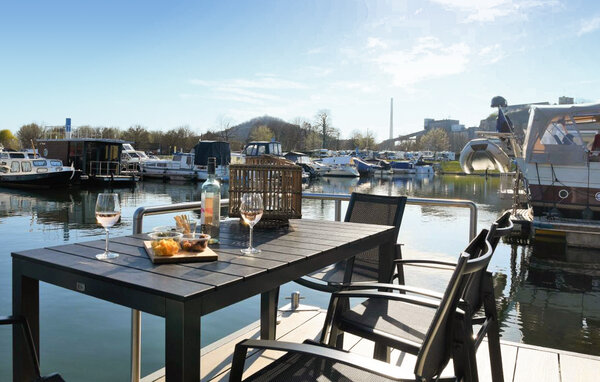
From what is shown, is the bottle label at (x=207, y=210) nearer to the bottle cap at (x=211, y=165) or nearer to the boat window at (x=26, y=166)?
the bottle cap at (x=211, y=165)

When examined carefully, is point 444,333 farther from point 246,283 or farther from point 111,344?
point 111,344

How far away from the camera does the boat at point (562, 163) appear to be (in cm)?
1013

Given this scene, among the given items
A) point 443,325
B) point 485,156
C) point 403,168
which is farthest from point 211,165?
point 403,168

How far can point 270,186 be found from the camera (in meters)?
2.20

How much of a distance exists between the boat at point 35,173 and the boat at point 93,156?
77.9 inches

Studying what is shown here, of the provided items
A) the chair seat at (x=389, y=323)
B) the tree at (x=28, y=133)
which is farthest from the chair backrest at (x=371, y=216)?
the tree at (x=28, y=133)

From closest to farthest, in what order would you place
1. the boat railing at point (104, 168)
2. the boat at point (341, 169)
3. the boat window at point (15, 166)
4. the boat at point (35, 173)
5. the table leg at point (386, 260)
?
1. the table leg at point (386, 260)
2. the boat at point (35, 173)
3. the boat window at point (15, 166)
4. the boat railing at point (104, 168)
5. the boat at point (341, 169)

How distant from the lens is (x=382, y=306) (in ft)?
6.63

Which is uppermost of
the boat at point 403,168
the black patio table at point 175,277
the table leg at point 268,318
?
the boat at point 403,168

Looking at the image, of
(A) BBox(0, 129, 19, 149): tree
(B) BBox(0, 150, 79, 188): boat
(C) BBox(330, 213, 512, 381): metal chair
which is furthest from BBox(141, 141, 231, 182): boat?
(A) BBox(0, 129, 19, 149): tree

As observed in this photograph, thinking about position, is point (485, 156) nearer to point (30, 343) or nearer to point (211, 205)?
point (211, 205)

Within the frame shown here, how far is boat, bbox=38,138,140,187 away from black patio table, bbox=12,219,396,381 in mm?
26083

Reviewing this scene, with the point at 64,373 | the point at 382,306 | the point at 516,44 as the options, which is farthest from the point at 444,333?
the point at 516,44

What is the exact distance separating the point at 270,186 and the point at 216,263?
78cm
